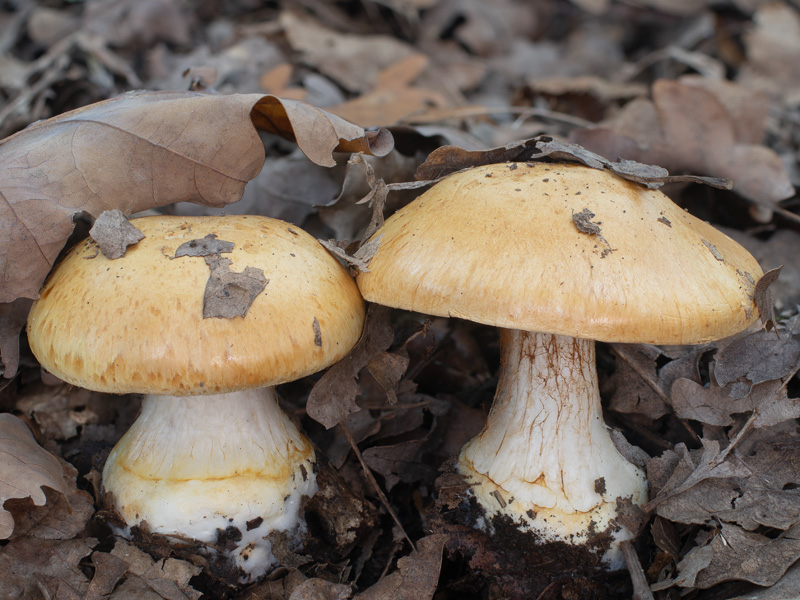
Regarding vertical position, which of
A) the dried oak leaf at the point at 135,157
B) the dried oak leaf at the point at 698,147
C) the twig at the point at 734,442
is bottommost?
the twig at the point at 734,442

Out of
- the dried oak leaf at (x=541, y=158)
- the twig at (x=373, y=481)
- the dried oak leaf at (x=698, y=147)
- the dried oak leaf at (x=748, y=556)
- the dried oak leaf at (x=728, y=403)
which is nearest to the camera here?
the dried oak leaf at (x=748, y=556)

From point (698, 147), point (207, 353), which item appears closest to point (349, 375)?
point (207, 353)

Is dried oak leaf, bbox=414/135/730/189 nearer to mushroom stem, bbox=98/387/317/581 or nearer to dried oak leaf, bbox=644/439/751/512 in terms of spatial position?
dried oak leaf, bbox=644/439/751/512

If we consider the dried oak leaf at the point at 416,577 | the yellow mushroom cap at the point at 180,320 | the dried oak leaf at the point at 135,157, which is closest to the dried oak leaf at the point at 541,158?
the dried oak leaf at the point at 135,157

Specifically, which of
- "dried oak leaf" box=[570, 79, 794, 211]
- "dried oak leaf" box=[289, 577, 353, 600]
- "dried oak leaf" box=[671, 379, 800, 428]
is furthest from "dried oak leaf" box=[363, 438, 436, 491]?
"dried oak leaf" box=[570, 79, 794, 211]

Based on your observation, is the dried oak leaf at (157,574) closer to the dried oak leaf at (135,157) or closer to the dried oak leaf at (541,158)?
the dried oak leaf at (135,157)

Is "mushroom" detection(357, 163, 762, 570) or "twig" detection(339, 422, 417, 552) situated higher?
"mushroom" detection(357, 163, 762, 570)
